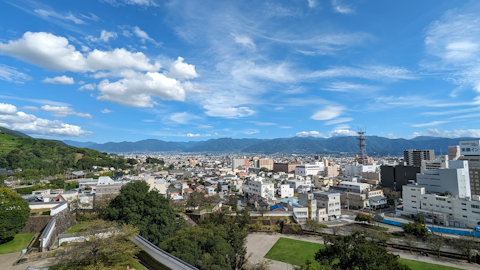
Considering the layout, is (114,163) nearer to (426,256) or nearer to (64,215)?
(64,215)

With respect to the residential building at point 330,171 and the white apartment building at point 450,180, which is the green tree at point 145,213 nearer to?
the white apartment building at point 450,180

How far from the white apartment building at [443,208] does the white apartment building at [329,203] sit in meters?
7.79

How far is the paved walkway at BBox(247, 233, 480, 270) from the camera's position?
47.9 feet

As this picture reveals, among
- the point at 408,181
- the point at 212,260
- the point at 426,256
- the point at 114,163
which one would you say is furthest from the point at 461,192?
the point at 114,163

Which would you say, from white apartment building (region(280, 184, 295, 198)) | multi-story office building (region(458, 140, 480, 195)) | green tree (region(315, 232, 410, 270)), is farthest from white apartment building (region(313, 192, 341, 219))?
multi-story office building (region(458, 140, 480, 195))

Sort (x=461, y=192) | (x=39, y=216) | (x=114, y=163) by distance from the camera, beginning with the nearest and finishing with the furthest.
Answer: (x=39, y=216) < (x=461, y=192) < (x=114, y=163)

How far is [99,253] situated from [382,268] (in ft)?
33.2

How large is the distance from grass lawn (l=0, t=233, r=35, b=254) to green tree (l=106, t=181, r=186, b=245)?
13.7 ft

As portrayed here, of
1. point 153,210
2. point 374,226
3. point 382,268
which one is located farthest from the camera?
point 374,226

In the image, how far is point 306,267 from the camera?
349 inches

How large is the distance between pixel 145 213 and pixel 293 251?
35.0ft

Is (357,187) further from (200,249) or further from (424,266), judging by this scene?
(200,249)

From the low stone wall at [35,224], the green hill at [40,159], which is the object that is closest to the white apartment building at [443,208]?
the low stone wall at [35,224]

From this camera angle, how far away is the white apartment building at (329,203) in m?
25.2
